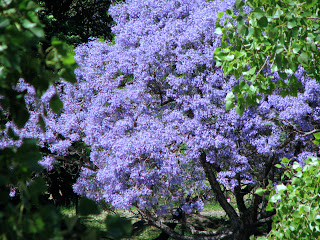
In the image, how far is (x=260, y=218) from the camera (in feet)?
24.8

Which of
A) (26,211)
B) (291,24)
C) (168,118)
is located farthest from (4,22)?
(168,118)

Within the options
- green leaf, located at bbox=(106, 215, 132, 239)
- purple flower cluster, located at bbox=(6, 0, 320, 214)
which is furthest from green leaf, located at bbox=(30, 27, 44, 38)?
purple flower cluster, located at bbox=(6, 0, 320, 214)

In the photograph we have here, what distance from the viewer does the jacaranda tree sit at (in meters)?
6.31

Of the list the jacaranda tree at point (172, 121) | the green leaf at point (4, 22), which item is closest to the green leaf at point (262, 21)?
the green leaf at point (4, 22)

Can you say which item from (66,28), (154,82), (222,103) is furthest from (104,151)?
(66,28)

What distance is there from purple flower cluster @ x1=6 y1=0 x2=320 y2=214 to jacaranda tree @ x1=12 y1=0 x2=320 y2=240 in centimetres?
2

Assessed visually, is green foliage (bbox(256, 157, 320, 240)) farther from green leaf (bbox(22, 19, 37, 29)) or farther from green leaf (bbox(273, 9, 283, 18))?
green leaf (bbox(22, 19, 37, 29))

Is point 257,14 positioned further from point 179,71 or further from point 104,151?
point 104,151

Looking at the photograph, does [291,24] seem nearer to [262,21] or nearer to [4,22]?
[262,21]

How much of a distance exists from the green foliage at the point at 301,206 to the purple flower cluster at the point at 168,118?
2.63m

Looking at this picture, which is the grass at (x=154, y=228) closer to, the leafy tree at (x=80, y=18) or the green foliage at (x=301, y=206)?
the leafy tree at (x=80, y=18)

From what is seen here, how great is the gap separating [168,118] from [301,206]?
340 cm

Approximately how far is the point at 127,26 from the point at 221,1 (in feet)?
6.10

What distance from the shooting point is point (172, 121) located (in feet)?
21.9
